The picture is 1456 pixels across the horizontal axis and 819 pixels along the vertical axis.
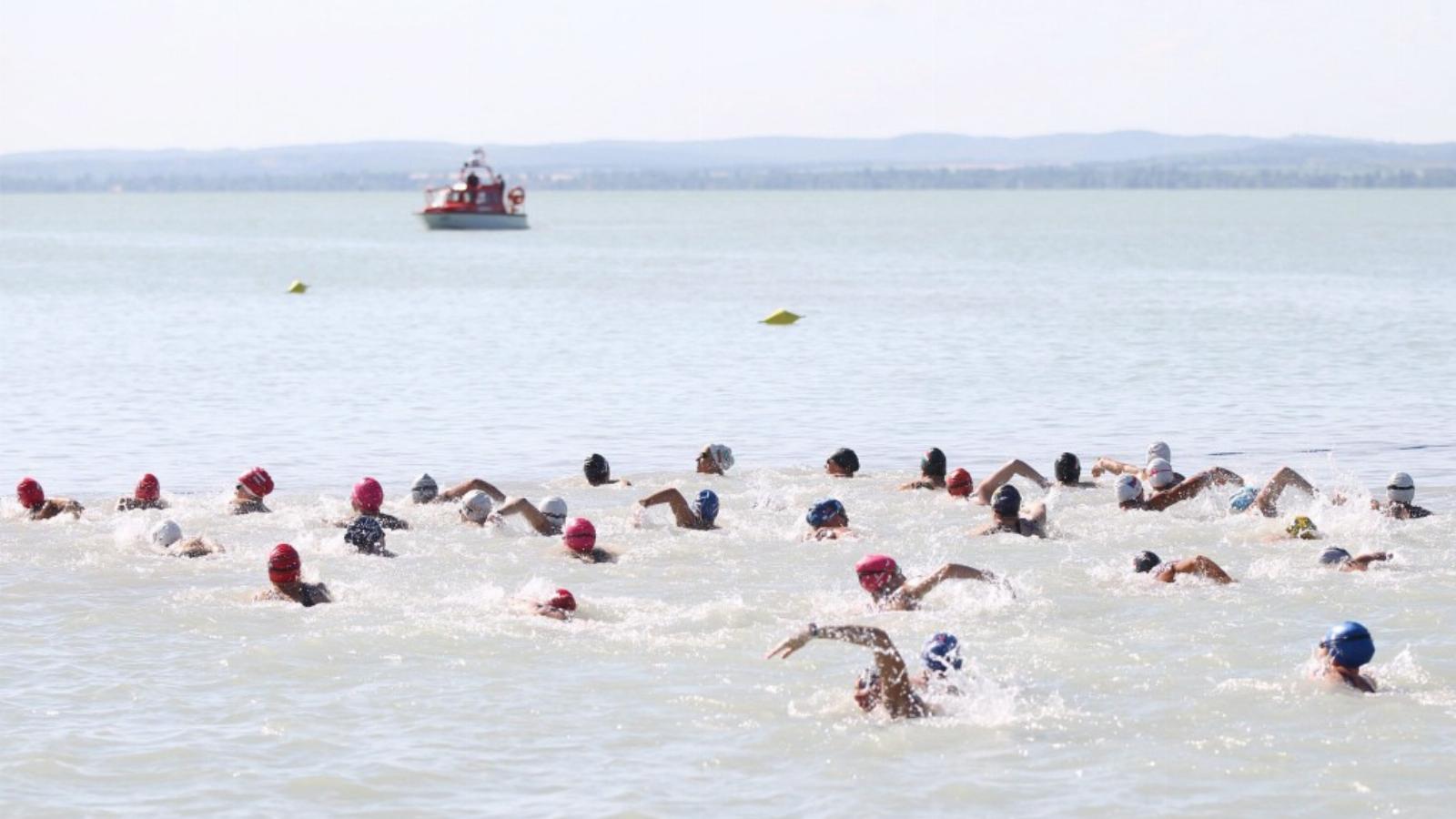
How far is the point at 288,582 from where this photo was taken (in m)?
19.4

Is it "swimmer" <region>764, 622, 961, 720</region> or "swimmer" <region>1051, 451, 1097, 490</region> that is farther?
"swimmer" <region>1051, 451, 1097, 490</region>

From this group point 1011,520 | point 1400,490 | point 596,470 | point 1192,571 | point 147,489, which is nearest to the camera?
point 1192,571

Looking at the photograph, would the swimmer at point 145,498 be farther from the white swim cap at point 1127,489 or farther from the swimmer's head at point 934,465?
the white swim cap at point 1127,489

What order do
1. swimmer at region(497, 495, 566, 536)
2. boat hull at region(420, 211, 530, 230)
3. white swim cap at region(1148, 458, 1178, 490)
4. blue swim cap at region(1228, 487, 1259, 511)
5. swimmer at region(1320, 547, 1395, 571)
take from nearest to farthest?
swimmer at region(1320, 547, 1395, 571) < swimmer at region(497, 495, 566, 536) < blue swim cap at region(1228, 487, 1259, 511) < white swim cap at region(1148, 458, 1178, 490) < boat hull at region(420, 211, 530, 230)

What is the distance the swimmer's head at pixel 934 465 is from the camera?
26.6m

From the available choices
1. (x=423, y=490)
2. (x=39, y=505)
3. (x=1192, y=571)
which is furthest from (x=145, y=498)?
(x=1192, y=571)

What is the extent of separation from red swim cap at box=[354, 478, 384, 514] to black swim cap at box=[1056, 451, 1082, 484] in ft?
29.8

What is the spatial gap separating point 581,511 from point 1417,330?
40.5m

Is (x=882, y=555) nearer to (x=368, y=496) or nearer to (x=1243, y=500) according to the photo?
(x=1243, y=500)

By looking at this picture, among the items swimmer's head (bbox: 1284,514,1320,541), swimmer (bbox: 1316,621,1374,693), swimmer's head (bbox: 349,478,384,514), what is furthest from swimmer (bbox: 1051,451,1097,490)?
swimmer (bbox: 1316,621,1374,693)

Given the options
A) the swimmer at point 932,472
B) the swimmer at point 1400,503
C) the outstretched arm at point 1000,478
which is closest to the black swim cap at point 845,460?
the swimmer at point 932,472

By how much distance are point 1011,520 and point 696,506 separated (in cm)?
375

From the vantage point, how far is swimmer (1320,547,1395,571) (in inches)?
795

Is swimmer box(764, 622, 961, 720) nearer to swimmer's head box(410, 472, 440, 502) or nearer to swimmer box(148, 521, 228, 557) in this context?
swimmer box(148, 521, 228, 557)
